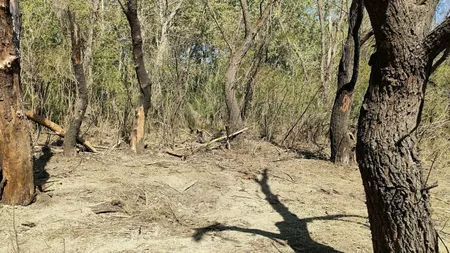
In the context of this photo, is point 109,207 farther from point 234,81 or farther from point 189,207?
point 234,81

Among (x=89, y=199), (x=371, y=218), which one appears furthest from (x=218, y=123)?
(x=371, y=218)

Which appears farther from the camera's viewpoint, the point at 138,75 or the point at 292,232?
the point at 138,75

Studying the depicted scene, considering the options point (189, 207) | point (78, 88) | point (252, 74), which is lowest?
point (189, 207)

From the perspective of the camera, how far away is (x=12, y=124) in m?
3.46

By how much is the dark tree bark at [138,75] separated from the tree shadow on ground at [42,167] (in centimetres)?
121

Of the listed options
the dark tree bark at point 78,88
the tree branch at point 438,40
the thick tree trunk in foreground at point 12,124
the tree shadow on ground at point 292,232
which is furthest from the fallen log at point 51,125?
the tree branch at point 438,40

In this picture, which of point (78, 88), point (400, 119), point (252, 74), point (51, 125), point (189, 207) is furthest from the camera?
point (252, 74)

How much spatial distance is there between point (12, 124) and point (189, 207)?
180 centimetres

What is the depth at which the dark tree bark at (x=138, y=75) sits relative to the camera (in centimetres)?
548

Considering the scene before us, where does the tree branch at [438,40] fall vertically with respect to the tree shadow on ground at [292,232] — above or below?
above

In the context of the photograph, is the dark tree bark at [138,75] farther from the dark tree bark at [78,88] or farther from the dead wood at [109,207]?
the dead wood at [109,207]

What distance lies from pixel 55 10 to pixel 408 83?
23.6ft

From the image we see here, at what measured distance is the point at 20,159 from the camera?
3.51 meters

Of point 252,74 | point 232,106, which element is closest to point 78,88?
point 232,106
